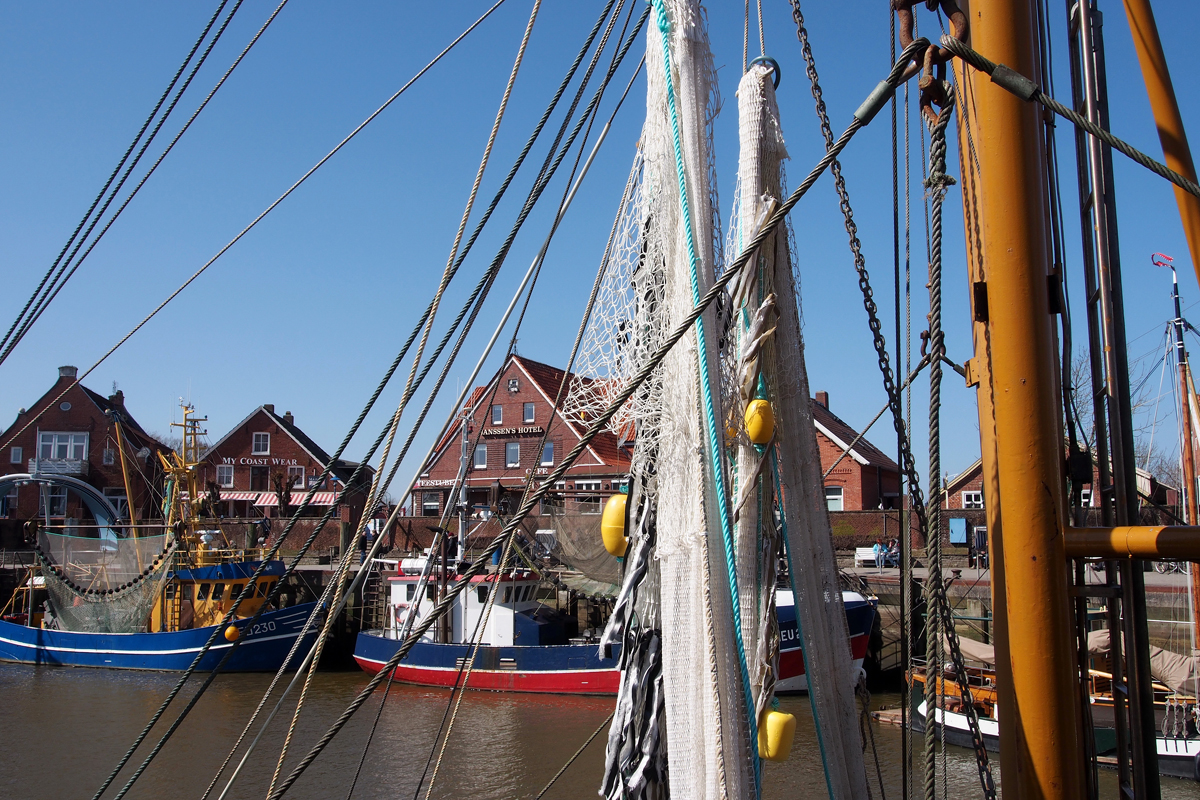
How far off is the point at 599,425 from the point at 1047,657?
1251 mm

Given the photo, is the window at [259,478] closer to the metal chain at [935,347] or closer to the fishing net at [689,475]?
the fishing net at [689,475]

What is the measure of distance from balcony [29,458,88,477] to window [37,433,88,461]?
154 millimetres

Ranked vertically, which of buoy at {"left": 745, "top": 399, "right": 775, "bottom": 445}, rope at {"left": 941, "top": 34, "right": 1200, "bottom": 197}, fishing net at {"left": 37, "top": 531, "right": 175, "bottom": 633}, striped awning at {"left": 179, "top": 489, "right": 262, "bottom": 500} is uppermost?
rope at {"left": 941, "top": 34, "right": 1200, "bottom": 197}

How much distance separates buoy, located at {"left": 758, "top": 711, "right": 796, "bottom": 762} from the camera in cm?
242

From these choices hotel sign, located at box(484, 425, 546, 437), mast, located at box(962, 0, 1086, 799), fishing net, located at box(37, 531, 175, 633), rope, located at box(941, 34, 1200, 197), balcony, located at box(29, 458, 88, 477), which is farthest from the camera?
balcony, located at box(29, 458, 88, 477)

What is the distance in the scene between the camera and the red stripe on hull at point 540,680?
14.6 m

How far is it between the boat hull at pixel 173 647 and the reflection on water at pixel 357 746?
0.80 meters

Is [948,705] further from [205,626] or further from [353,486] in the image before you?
[205,626]

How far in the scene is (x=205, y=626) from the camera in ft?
60.5

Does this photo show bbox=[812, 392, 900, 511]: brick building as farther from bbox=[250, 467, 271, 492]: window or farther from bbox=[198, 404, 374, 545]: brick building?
bbox=[250, 467, 271, 492]: window

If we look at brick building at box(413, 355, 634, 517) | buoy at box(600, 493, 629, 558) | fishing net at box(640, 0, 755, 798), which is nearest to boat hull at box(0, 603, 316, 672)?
brick building at box(413, 355, 634, 517)

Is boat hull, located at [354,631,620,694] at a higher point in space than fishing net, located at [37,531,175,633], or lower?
lower

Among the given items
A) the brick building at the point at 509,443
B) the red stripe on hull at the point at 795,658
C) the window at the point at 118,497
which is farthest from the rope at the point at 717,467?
the window at the point at 118,497

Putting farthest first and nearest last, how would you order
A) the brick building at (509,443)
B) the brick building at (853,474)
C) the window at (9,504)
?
the window at (9,504) → the brick building at (509,443) → the brick building at (853,474)
